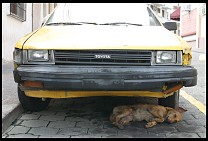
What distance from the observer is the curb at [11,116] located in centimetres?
385

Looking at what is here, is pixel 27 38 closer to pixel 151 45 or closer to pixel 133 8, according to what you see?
pixel 151 45

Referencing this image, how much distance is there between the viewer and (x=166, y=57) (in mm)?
3791

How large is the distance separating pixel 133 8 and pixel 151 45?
5.48 feet

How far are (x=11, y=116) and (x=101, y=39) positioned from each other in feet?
4.94

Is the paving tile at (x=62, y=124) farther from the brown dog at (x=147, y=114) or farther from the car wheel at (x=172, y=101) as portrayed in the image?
the car wheel at (x=172, y=101)

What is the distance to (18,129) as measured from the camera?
3.88m

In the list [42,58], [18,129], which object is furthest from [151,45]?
[18,129]

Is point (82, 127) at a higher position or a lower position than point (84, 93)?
lower

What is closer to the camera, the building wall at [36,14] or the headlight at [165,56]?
the headlight at [165,56]

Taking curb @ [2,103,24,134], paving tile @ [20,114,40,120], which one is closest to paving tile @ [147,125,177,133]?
paving tile @ [20,114,40,120]

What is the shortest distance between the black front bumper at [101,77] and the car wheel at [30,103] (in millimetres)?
736

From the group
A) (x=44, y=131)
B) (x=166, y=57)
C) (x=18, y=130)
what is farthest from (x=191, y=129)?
(x=18, y=130)

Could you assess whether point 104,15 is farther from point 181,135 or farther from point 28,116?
point 181,135

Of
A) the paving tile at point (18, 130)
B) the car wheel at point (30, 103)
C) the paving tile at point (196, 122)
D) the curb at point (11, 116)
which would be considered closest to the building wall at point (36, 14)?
the car wheel at point (30, 103)
